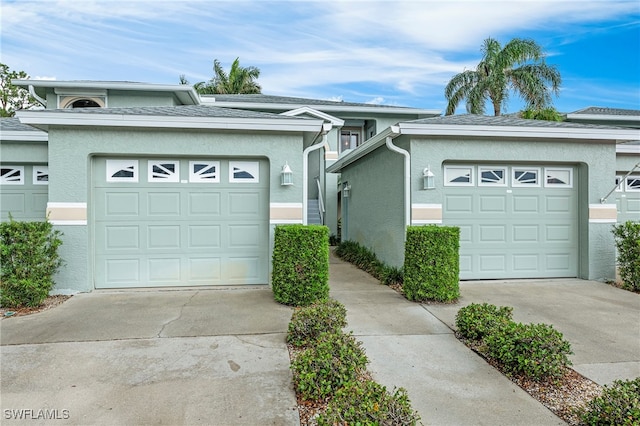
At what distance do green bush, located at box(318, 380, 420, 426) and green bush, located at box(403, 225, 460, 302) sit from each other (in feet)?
11.7

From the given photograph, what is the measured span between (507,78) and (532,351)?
1754 cm

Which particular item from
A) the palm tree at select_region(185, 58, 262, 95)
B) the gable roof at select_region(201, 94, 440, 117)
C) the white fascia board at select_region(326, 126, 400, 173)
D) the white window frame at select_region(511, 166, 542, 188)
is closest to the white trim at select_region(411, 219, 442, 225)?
the white fascia board at select_region(326, 126, 400, 173)

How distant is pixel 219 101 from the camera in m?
15.1

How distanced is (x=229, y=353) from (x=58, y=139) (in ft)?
16.5

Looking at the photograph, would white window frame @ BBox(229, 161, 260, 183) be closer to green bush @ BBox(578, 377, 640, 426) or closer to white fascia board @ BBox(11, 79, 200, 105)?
green bush @ BBox(578, 377, 640, 426)

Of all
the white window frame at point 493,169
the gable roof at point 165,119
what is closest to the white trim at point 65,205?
the gable roof at point 165,119

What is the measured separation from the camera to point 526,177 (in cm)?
764

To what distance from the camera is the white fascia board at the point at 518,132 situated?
6922mm

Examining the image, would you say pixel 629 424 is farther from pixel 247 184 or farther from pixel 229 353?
pixel 247 184

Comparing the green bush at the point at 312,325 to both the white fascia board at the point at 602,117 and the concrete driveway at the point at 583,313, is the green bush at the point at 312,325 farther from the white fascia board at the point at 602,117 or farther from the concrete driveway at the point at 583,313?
the white fascia board at the point at 602,117

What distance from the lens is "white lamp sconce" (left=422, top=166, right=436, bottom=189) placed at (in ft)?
22.9

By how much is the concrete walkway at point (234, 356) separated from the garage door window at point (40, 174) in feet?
10.1

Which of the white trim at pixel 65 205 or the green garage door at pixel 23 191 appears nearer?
the white trim at pixel 65 205

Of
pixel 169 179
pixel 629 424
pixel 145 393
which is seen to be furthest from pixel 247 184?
pixel 629 424
